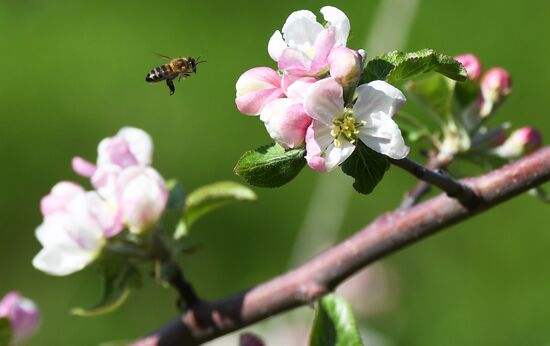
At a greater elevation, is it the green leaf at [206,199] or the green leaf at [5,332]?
the green leaf at [206,199]

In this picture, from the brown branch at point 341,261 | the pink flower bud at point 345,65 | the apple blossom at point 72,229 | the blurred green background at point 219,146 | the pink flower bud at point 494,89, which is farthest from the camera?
the blurred green background at point 219,146

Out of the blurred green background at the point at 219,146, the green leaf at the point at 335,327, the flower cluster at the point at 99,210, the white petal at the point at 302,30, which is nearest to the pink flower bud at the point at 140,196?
the flower cluster at the point at 99,210

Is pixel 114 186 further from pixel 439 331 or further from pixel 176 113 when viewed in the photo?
pixel 176 113

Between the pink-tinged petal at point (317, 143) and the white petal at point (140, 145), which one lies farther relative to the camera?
the white petal at point (140, 145)

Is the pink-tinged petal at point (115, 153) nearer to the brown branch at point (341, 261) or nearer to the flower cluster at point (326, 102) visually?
the brown branch at point (341, 261)

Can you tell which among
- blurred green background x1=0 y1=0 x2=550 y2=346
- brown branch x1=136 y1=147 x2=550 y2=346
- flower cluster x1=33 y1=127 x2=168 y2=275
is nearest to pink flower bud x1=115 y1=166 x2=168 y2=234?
flower cluster x1=33 y1=127 x2=168 y2=275

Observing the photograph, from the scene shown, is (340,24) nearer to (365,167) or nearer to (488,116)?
(365,167)
